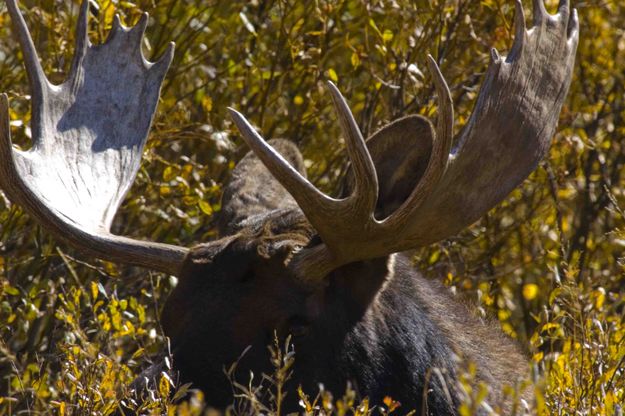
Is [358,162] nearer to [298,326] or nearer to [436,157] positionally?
[436,157]

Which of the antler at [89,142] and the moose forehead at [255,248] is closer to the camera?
the moose forehead at [255,248]

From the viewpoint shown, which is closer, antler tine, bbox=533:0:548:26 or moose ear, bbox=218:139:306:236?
antler tine, bbox=533:0:548:26

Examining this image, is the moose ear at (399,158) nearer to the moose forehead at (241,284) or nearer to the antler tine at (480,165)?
the antler tine at (480,165)

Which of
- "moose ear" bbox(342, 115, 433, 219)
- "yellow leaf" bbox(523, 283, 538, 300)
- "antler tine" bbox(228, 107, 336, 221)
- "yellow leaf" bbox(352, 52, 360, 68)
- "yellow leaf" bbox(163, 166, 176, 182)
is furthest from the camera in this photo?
"yellow leaf" bbox(523, 283, 538, 300)

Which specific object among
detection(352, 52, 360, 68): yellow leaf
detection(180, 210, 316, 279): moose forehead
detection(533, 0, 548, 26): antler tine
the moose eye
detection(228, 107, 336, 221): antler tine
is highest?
detection(533, 0, 548, 26): antler tine

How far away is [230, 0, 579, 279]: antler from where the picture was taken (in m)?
4.04

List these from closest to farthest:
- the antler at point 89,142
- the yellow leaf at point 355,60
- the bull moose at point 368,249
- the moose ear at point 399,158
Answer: the bull moose at point 368,249 < the moose ear at point 399,158 < the antler at point 89,142 < the yellow leaf at point 355,60

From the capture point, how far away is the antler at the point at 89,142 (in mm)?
4848

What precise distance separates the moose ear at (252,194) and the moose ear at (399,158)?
26.5 inches

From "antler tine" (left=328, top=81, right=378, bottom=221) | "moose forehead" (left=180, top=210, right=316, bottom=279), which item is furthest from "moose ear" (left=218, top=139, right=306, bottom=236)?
"antler tine" (left=328, top=81, right=378, bottom=221)

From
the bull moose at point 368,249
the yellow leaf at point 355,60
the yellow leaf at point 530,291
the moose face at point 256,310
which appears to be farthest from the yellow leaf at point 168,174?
the yellow leaf at point 530,291

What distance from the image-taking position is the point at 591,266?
306 inches

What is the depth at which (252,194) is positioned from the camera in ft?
17.5

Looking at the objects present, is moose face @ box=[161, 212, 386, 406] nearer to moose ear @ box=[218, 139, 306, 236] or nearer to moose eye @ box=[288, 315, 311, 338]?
moose eye @ box=[288, 315, 311, 338]
